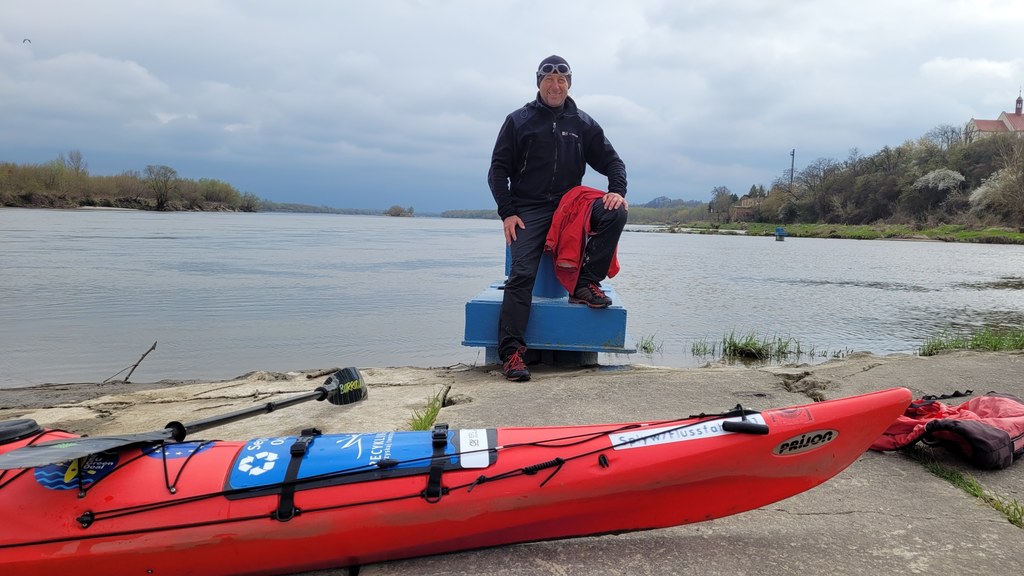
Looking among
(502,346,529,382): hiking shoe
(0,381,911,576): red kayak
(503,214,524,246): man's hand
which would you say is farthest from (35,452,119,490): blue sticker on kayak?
(503,214,524,246): man's hand

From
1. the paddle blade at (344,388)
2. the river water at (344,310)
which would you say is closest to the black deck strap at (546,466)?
the paddle blade at (344,388)

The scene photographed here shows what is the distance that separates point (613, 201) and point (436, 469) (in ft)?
11.0

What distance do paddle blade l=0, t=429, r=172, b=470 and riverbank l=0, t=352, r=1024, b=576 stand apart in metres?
1.06

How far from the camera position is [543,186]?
5328mm

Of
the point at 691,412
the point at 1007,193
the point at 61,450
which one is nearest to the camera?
the point at 61,450

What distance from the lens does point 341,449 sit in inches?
91.4

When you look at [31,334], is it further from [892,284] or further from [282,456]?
[892,284]

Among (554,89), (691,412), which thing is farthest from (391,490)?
(554,89)

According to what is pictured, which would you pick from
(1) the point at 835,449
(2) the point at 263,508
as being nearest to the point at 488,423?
(2) the point at 263,508

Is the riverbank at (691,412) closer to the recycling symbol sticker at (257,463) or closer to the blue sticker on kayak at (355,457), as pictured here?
the blue sticker on kayak at (355,457)

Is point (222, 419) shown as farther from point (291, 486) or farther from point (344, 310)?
point (344, 310)

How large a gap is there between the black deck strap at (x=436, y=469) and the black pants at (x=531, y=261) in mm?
2675

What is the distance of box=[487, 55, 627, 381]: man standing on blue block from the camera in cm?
501

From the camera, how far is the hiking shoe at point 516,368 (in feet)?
15.9
